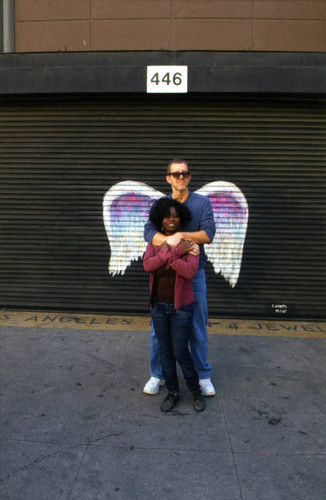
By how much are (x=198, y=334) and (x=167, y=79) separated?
3.50 m

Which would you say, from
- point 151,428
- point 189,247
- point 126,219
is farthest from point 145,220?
point 151,428

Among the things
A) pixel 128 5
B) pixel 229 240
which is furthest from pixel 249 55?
pixel 229 240

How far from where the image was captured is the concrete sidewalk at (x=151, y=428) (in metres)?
2.39

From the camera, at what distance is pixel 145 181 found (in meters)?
5.71

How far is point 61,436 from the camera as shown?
2875mm

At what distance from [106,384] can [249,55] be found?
4412 mm

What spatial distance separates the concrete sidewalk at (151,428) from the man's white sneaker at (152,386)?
0.20 feet

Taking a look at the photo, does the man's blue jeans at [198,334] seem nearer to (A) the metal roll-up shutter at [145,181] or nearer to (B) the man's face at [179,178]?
(B) the man's face at [179,178]

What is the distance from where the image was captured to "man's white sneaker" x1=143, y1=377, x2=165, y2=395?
347 centimetres

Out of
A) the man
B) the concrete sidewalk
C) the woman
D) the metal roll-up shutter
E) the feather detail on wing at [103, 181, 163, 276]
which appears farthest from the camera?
the feather detail on wing at [103, 181, 163, 276]

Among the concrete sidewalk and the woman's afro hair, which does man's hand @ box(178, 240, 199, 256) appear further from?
the concrete sidewalk

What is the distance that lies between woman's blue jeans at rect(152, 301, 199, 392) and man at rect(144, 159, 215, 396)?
0.23m

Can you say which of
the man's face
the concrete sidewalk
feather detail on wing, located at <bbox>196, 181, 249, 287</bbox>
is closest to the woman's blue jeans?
the concrete sidewalk

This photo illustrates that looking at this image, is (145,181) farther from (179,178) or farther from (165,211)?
(165,211)
